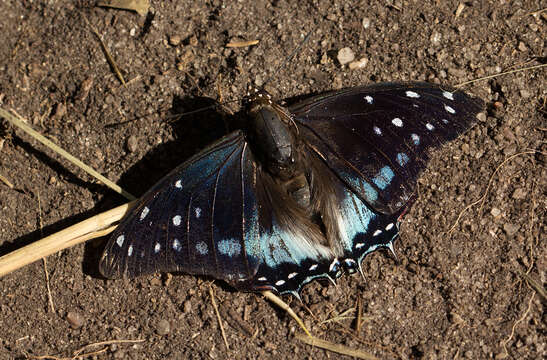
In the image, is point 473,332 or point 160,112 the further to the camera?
point 160,112

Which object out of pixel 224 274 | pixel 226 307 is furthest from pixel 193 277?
pixel 224 274

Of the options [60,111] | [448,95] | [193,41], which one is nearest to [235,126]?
[193,41]

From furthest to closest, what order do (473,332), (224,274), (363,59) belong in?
(363,59) < (473,332) < (224,274)

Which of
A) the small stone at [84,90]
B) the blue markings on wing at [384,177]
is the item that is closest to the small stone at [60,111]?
the small stone at [84,90]

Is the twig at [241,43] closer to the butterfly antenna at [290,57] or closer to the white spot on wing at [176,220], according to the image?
the butterfly antenna at [290,57]

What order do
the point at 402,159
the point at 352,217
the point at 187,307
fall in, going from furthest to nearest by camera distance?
the point at 187,307 → the point at 352,217 → the point at 402,159

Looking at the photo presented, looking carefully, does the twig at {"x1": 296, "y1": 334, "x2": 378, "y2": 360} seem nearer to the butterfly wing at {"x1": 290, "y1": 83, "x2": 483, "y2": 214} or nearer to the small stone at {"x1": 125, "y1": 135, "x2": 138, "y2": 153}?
the butterfly wing at {"x1": 290, "y1": 83, "x2": 483, "y2": 214}

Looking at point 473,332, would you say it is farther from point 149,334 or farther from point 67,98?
point 67,98

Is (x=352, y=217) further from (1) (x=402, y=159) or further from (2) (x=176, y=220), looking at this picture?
(2) (x=176, y=220)
